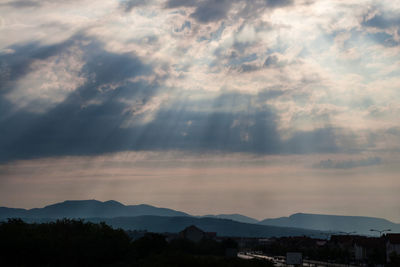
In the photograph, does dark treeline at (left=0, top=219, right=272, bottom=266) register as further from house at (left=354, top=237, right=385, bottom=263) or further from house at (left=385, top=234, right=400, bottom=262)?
house at (left=354, top=237, right=385, bottom=263)

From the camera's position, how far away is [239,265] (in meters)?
78.3

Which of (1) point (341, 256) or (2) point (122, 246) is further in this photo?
(1) point (341, 256)

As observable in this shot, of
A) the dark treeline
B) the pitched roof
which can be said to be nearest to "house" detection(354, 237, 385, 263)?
the pitched roof

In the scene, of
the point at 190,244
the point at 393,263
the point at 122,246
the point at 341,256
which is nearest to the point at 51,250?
the point at 122,246

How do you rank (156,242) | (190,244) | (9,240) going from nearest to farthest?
(9,240) → (156,242) → (190,244)

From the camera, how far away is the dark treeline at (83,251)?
81812 millimetres

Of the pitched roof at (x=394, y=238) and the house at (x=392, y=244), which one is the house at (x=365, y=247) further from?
the pitched roof at (x=394, y=238)

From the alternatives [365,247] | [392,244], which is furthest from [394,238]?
[365,247]

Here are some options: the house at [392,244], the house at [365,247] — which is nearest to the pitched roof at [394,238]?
the house at [392,244]

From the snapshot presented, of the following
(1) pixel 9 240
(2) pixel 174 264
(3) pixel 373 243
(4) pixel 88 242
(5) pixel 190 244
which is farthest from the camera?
(3) pixel 373 243

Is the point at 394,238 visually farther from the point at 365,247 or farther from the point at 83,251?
the point at 83,251

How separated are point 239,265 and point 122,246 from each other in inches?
1256

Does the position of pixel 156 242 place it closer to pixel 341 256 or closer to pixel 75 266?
pixel 75 266

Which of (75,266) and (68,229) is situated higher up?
(68,229)
